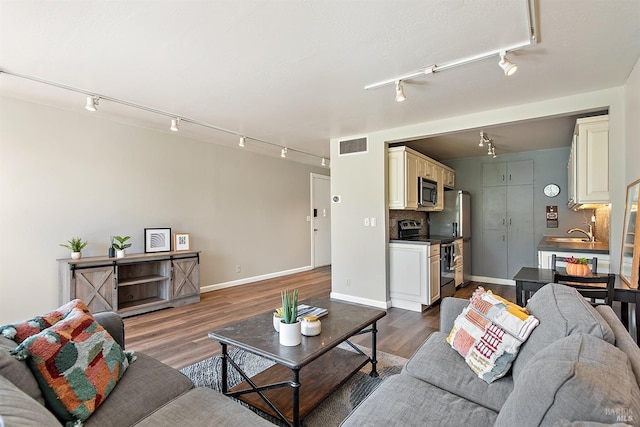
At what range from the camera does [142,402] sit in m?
1.37

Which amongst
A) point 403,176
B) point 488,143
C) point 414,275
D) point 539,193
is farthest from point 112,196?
point 539,193

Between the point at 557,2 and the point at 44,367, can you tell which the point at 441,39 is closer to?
the point at 557,2

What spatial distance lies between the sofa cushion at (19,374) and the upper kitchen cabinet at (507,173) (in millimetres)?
6373

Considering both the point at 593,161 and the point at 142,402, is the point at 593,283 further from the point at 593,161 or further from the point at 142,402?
the point at 142,402

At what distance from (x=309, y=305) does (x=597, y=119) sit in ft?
10.3

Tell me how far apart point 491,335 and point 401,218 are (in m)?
3.44

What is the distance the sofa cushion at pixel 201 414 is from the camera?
1.23 meters

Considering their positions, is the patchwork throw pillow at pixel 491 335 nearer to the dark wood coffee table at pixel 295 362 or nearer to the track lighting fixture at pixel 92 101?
the dark wood coffee table at pixel 295 362

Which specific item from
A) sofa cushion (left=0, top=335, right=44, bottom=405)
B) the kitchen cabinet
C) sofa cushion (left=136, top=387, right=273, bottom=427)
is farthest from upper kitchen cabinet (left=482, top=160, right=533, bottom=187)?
sofa cushion (left=0, top=335, right=44, bottom=405)

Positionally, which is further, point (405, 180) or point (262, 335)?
point (405, 180)

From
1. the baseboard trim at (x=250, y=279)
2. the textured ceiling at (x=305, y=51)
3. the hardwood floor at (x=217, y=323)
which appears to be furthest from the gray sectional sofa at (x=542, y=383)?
the baseboard trim at (x=250, y=279)

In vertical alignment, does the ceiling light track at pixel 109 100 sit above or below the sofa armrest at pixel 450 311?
above

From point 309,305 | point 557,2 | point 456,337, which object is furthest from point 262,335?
point 557,2

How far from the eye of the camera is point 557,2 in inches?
67.1
